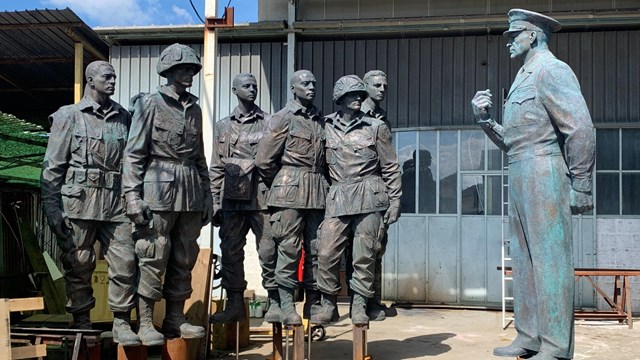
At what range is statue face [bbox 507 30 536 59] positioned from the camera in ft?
15.6

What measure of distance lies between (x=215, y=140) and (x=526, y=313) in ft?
12.6

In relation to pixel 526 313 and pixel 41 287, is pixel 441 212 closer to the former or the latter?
pixel 41 287

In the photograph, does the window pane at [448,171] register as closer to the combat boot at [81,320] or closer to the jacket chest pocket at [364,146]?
the jacket chest pocket at [364,146]

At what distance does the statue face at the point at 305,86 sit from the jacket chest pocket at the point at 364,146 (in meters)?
0.61

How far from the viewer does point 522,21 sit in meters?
4.78

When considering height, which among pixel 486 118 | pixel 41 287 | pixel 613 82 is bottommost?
pixel 41 287

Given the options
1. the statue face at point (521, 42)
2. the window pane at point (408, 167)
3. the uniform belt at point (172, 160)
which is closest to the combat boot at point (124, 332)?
the uniform belt at point (172, 160)

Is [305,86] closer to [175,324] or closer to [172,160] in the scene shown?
[172,160]

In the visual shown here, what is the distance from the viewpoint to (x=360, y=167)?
6.69 m

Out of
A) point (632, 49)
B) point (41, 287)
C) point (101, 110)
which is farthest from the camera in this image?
point (632, 49)

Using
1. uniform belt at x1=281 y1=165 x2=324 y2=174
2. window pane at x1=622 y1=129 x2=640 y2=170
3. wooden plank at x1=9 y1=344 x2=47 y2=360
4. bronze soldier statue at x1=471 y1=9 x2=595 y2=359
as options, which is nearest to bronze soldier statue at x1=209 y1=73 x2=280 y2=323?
uniform belt at x1=281 y1=165 x2=324 y2=174

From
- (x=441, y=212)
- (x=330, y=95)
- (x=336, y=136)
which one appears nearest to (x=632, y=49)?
(x=441, y=212)

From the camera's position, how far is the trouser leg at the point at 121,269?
579 centimetres

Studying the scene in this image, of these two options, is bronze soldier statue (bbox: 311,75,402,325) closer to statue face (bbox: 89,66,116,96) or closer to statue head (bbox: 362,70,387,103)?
statue head (bbox: 362,70,387,103)
